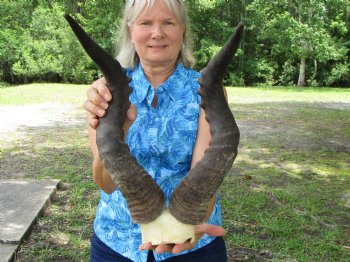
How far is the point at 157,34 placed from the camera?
260cm

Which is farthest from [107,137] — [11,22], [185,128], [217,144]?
[11,22]

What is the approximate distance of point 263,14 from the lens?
34438mm

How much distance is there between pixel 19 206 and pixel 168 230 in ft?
12.8

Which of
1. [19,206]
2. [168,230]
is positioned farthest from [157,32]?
[19,206]

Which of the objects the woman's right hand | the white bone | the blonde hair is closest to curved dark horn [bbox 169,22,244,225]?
the white bone

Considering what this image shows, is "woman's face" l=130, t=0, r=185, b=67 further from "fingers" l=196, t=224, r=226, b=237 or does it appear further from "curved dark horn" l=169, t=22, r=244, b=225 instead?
"fingers" l=196, t=224, r=226, b=237

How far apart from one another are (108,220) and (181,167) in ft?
2.03

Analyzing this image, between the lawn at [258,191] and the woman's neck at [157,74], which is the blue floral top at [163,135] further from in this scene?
the lawn at [258,191]

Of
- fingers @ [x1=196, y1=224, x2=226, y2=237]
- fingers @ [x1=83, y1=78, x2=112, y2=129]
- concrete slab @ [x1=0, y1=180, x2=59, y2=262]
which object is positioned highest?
fingers @ [x1=83, y1=78, x2=112, y2=129]

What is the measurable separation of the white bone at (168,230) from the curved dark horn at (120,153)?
7cm

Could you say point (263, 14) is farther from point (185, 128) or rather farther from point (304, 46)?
point (185, 128)

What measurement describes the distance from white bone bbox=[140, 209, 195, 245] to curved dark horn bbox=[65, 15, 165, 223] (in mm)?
71

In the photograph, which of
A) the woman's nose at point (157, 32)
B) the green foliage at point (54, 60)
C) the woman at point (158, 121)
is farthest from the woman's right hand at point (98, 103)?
the green foliage at point (54, 60)

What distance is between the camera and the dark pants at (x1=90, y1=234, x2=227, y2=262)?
2891mm
